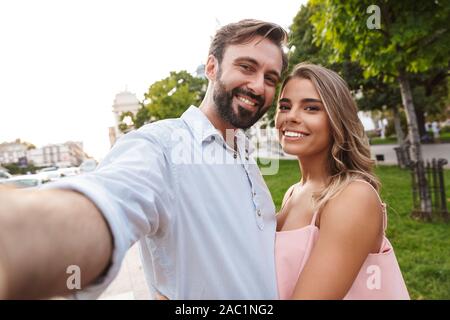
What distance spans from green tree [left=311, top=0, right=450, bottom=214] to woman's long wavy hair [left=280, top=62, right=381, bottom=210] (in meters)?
2.63

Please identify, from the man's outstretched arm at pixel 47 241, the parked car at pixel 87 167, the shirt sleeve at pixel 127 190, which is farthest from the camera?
the parked car at pixel 87 167

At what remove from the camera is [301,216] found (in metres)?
1.92

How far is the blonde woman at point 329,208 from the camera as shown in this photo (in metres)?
1.54

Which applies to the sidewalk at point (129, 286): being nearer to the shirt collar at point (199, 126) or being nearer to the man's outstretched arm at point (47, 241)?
the shirt collar at point (199, 126)

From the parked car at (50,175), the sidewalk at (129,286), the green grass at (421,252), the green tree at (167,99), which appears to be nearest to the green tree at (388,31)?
the green grass at (421,252)

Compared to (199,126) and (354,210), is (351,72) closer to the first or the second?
(354,210)

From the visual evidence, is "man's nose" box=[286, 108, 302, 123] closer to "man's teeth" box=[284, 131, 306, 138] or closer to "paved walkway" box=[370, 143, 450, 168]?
"man's teeth" box=[284, 131, 306, 138]

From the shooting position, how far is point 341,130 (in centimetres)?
205

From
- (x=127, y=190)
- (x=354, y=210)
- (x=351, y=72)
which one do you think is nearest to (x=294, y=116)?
(x=354, y=210)

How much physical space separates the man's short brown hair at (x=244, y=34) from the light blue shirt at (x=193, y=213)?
2.14 feet

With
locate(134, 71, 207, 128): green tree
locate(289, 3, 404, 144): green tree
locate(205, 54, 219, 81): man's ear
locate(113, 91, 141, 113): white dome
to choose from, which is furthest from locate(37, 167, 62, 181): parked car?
locate(113, 91, 141, 113): white dome

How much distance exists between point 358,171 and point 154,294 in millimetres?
1327

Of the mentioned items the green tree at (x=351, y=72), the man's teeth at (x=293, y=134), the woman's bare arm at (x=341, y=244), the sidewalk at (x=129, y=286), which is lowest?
the sidewalk at (x=129, y=286)

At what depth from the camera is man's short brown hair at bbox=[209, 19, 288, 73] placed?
1.85m
